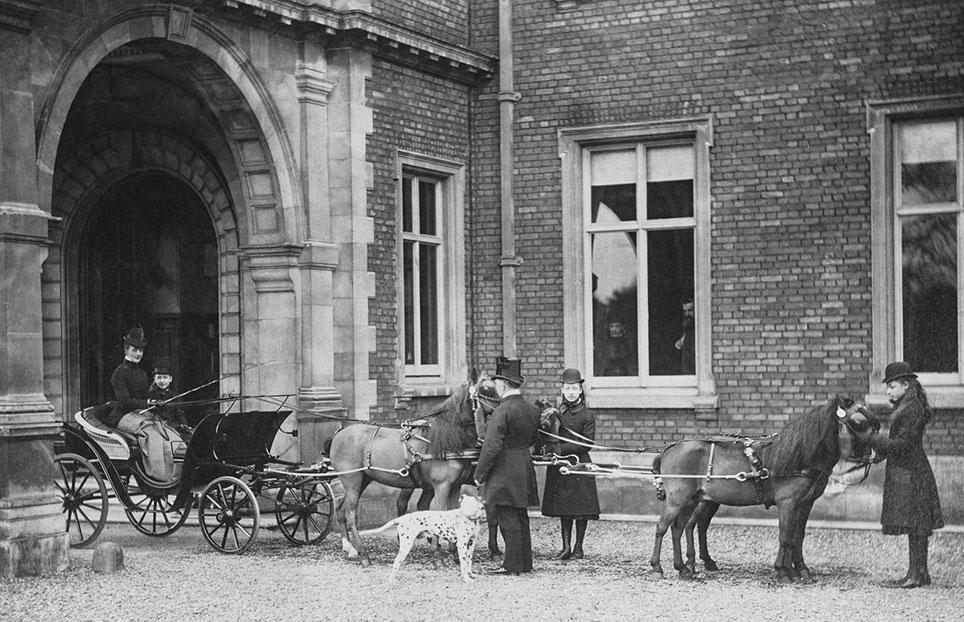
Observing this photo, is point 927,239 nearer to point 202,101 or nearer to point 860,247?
point 860,247

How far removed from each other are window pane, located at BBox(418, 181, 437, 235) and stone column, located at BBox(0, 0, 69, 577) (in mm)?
5756

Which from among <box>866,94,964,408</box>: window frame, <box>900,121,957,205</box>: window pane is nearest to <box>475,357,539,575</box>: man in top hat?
<box>866,94,964,408</box>: window frame

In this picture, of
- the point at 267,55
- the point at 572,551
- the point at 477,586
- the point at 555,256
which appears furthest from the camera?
the point at 555,256

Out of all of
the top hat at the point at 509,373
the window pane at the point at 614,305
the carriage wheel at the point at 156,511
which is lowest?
the carriage wheel at the point at 156,511

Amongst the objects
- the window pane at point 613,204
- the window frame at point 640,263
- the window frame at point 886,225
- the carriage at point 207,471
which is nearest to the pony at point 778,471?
the carriage at point 207,471

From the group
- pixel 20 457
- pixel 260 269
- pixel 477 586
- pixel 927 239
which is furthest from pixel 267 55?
pixel 927 239

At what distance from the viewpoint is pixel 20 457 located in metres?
10.7

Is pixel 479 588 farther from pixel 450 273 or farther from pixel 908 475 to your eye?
pixel 450 273

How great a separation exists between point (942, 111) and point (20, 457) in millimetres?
9657

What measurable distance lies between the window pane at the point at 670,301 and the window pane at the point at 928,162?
248 centimetres

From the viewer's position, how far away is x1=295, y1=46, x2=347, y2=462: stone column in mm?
13992

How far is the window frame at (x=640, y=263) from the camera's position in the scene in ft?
49.5

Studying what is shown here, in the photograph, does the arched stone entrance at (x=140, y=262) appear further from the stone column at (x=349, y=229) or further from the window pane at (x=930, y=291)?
the window pane at (x=930, y=291)

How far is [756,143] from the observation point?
48.9 ft
